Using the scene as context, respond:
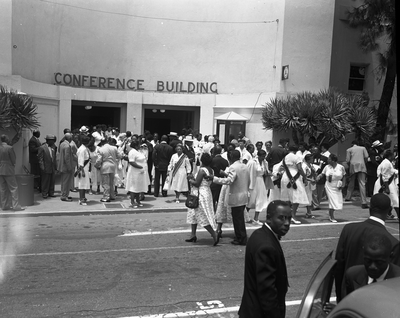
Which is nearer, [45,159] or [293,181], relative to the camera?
[293,181]

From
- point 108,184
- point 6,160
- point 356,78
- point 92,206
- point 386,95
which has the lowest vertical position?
point 92,206

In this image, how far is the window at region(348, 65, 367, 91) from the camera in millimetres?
21356

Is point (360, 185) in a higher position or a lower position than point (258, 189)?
lower

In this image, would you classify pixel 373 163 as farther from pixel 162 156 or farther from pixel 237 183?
pixel 237 183

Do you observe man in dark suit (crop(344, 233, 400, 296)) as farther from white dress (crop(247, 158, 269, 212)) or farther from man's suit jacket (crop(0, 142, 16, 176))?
man's suit jacket (crop(0, 142, 16, 176))

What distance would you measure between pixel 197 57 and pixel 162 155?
8286 millimetres

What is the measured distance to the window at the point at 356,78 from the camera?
2136 cm

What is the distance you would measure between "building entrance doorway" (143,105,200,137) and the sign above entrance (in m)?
0.92

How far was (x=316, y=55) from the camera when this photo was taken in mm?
19141

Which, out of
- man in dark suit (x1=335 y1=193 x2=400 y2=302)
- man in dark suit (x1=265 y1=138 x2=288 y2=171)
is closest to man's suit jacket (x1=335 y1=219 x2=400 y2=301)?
man in dark suit (x1=335 y1=193 x2=400 y2=302)

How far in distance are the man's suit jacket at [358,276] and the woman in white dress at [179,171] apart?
385 inches

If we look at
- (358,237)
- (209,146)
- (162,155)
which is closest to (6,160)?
(162,155)

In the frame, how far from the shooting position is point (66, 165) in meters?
12.7

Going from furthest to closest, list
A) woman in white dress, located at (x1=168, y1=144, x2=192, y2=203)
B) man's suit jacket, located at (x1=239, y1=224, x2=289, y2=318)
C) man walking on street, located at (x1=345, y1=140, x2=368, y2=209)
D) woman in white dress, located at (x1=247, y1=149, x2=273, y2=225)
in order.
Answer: man walking on street, located at (x1=345, y1=140, x2=368, y2=209), woman in white dress, located at (x1=168, y1=144, x2=192, y2=203), woman in white dress, located at (x1=247, y1=149, x2=273, y2=225), man's suit jacket, located at (x1=239, y1=224, x2=289, y2=318)
